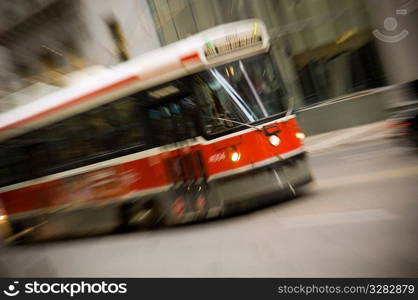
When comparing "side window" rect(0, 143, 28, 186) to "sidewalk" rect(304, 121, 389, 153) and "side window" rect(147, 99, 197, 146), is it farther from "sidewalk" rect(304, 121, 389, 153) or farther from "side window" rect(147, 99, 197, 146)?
"sidewalk" rect(304, 121, 389, 153)

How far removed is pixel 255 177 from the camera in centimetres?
509

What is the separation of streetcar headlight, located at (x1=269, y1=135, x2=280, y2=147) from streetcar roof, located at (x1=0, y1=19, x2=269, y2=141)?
1450 millimetres

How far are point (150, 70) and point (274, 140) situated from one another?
2.44 metres

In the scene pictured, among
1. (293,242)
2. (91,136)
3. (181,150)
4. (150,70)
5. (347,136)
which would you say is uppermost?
(150,70)

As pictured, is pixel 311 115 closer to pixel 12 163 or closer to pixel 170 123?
pixel 170 123

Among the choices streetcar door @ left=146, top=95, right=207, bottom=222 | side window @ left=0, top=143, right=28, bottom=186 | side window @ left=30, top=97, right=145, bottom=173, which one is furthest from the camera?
side window @ left=0, top=143, right=28, bottom=186

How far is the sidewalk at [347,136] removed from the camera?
9.60m

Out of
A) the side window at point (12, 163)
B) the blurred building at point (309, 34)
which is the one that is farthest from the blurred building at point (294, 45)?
the side window at point (12, 163)

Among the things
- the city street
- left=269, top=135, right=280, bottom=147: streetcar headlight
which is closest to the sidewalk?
the city street

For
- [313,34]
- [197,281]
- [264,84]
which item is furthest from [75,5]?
[197,281]

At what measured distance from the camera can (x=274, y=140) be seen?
516 cm

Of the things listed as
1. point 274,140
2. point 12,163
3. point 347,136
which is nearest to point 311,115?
point 347,136

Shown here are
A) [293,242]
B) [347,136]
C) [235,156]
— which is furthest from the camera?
[347,136]

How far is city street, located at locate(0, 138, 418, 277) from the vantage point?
10.6 feet
